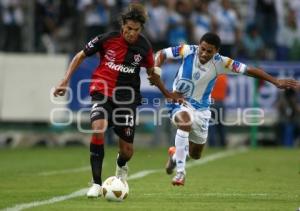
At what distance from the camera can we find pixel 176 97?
12203 mm

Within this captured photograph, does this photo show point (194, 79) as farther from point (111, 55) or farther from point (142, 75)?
point (142, 75)

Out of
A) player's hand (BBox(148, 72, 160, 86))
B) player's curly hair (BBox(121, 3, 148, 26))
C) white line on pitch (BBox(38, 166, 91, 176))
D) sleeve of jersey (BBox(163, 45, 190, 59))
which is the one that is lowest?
white line on pitch (BBox(38, 166, 91, 176))

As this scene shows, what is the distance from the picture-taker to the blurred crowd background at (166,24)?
78.4 ft

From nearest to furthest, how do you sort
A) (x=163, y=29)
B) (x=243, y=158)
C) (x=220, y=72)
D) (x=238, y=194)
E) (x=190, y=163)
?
(x=238, y=194), (x=220, y=72), (x=190, y=163), (x=243, y=158), (x=163, y=29)

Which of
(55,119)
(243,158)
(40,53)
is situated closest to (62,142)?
(55,119)

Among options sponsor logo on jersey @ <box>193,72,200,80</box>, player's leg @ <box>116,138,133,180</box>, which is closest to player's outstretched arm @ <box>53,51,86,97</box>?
player's leg @ <box>116,138,133,180</box>

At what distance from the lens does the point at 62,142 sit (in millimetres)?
24625

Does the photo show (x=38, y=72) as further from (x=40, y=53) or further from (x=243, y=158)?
(x=243, y=158)

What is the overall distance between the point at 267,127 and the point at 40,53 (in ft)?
21.0

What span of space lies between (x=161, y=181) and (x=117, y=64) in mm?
2805

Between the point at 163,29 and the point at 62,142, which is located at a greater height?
the point at 163,29

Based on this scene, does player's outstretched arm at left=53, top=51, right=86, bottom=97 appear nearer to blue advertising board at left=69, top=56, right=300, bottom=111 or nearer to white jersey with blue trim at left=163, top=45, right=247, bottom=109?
white jersey with blue trim at left=163, top=45, right=247, bottom=109

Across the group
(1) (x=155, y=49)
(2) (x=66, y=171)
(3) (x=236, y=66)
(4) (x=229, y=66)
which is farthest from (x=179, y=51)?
(1) (x=155, y=49)

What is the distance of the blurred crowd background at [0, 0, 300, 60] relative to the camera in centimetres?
2391
